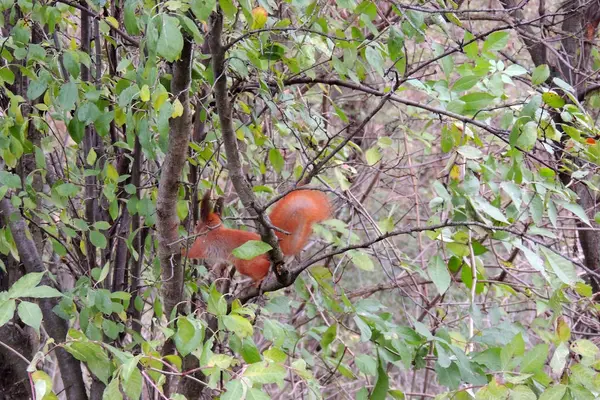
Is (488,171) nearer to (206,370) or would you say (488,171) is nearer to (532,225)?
(532,225)

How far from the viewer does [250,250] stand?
4.67 feet

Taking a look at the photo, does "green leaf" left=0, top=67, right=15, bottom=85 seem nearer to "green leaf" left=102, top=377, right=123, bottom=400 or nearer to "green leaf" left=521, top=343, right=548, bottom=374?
"green leaf" left=102, top=377, right=123, bottom=400

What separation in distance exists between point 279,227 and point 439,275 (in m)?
0.77

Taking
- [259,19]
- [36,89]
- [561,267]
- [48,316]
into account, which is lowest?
[48,316]

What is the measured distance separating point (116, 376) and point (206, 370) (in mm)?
178

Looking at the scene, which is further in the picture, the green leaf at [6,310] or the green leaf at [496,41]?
the green leaf at [496,41]

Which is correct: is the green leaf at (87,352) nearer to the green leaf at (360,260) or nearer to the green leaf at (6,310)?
the green leaf at (6,310)

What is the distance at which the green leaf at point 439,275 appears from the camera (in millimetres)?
Result: 1372

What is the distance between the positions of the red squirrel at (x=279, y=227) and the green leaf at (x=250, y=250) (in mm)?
436

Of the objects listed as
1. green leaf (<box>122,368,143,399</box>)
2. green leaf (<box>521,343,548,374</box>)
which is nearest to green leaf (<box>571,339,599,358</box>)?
green leaf (<box>521,343,548,374</box>)

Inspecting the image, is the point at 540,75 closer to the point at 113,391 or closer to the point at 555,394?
the point at 555,394

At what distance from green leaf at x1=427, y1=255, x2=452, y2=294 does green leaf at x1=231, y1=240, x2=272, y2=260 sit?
346 millimetres

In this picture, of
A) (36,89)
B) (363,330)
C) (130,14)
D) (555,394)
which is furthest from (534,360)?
(36,89)

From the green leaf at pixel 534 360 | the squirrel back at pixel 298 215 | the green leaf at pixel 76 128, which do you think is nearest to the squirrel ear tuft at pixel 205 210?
the squirrel back at pixel 298 215
